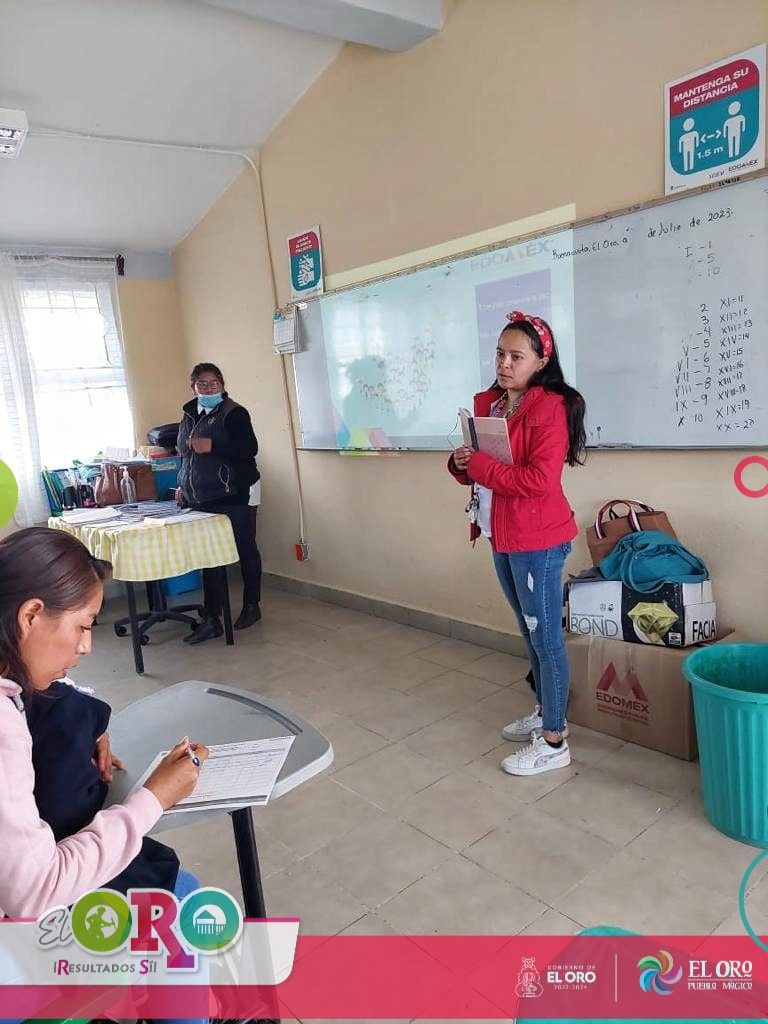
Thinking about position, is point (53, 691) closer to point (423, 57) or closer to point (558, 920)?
point (558, 920)

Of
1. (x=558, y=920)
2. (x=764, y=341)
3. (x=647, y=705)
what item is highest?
(x=764, y=341)

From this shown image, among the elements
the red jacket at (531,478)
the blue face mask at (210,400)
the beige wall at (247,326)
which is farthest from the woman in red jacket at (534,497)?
the beige wall at (247,326)

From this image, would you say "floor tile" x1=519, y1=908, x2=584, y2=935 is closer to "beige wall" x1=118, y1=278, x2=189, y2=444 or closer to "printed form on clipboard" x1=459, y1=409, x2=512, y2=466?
"printed form on clipboard" x1=459, y1=409, x2=512, y2=466

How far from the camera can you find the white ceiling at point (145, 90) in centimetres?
314

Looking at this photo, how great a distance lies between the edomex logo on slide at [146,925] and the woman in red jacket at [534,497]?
139 centimetres

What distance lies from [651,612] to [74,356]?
166 inches

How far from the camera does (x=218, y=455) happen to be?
4.10 m

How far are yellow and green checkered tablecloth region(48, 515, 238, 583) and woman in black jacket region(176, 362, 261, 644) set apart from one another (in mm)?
389

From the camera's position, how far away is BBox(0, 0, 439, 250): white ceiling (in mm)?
3145

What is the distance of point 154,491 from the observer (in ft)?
15.4

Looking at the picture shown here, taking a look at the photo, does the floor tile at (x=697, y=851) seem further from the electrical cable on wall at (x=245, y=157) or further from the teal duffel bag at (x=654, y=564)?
the electrical cable on wall at (x=245, y=157)

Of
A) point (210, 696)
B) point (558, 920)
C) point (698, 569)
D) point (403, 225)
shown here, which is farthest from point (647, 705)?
point (403, 225)

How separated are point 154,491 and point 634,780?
343 centimetres

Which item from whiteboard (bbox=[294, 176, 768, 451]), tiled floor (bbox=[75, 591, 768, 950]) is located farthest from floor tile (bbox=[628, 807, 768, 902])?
whiteboard (bbox=[294, 176, 768, 451])
